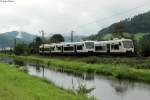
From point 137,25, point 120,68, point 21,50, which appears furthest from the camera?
point 137,25

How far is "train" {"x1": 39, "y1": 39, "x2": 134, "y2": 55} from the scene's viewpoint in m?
59.2

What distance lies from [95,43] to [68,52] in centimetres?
1224

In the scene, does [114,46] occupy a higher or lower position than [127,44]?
Result: lower

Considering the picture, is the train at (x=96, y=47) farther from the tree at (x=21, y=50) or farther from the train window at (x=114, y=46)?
the tree at (x=21, y=50)

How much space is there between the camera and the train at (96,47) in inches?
2332

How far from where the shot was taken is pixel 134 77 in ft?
122

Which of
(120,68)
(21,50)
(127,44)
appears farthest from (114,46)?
(21,50)

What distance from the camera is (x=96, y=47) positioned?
227ft

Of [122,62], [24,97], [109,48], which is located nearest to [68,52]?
[109,48]

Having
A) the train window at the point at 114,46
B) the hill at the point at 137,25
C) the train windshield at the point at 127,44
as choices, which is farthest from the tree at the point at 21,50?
the train windshield at the point at 127,44

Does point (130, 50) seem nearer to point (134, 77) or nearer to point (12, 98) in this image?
point (134, 77)

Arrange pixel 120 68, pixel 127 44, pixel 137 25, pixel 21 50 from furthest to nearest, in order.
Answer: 1. pixel 137 25
2. pixel 21 50
3. pixel 127 44
4. pixel 120 68

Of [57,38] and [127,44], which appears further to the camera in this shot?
[57,38]

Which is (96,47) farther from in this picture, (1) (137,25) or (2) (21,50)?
(1) (137,25)
